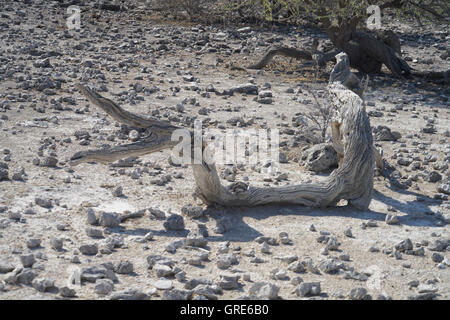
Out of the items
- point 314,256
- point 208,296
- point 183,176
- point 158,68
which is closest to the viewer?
point 208,296

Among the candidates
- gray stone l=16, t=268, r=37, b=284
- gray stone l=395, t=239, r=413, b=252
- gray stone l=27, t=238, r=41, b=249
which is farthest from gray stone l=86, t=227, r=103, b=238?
gray stone l=395, t=239, r=413, b=252

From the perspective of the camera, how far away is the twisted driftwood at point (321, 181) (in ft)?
22.4

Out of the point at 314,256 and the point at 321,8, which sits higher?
the point at 321,8

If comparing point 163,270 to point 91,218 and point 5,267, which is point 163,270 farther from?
point 91,218

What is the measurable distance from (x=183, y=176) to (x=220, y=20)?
11305mm

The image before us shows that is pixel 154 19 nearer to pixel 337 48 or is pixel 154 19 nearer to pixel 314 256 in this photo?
pixel 337 48

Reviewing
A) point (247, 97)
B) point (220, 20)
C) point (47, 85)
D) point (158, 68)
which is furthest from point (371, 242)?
point (220, 20)

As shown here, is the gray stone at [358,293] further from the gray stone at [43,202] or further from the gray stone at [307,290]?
the gray stone at [43,202]

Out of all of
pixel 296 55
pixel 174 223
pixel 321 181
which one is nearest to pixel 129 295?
pixel 174 223

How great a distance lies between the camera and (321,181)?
→ 24.3 ft

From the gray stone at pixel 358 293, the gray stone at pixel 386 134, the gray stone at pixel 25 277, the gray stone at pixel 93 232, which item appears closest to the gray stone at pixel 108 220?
the gray stone at pixel 93 232

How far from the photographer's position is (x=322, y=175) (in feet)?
27.8

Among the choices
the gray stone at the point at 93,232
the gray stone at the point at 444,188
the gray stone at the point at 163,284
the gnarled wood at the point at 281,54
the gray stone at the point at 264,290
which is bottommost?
the gray stone at the point at 444,188

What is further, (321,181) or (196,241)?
(321,181)
